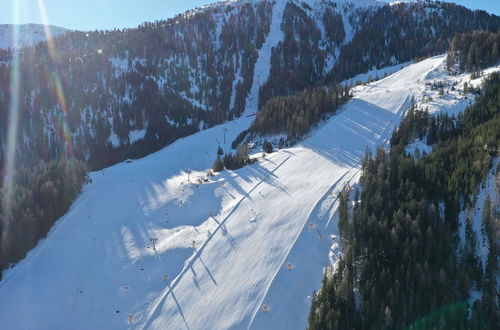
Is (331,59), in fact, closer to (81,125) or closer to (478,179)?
(81,125)

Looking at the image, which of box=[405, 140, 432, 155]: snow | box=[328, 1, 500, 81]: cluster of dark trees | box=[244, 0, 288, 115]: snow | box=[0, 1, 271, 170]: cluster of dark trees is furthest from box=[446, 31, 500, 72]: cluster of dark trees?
box=[244, 0, 288, 115]: snow

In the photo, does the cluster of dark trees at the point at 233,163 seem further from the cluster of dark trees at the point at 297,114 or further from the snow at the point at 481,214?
the snow at the point at 481,214

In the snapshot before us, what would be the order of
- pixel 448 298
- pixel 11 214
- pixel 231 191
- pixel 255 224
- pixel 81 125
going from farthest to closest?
pixel 81 125 < pixel 231 191 < pixel 11 214 < pixel 255 224 < pixel 448 298

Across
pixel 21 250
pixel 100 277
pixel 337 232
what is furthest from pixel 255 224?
pixel 21 250

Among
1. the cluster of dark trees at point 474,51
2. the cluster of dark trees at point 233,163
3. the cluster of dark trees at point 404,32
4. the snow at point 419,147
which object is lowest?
the cluster of dark trees at point 233,163

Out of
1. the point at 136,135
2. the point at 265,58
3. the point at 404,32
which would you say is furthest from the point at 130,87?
the point at 404,32

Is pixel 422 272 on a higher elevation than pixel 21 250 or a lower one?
higher

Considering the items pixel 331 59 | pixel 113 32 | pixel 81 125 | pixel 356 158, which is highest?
pixel 113 32

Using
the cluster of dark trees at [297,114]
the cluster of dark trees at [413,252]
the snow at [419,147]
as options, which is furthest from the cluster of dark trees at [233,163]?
the snow at [419,147]
